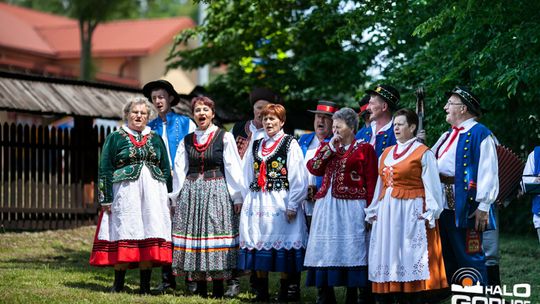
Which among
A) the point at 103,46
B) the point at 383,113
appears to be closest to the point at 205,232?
the point at 383,113

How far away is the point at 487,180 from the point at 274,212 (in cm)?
199

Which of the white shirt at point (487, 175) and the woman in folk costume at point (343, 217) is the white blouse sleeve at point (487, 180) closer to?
the white shirt at point (487, 175)

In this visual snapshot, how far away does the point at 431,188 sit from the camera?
7.06 m

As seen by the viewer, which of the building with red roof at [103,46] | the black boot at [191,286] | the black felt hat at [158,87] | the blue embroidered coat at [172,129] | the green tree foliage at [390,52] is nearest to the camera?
the black boot at [191,286]

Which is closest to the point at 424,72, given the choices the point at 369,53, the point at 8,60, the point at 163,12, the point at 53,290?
the point at 369,53

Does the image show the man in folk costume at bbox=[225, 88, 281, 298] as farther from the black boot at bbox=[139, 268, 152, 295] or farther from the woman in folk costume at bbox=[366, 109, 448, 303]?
the woman in folk costume at bbox=[366, 109, 448, 303]

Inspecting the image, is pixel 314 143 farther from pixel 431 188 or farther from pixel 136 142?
pixel 431 188

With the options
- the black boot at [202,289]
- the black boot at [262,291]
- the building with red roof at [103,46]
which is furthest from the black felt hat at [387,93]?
the building with red roof at [103,46]

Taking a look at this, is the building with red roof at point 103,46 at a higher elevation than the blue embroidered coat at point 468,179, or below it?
higher

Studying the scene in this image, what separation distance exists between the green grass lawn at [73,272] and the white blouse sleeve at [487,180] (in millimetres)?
1517

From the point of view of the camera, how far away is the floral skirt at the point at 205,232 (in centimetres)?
813

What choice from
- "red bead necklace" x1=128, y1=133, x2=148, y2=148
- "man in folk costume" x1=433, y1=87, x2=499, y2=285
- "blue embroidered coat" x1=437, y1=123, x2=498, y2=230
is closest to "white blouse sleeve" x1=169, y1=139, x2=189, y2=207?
"red bead necklace" x1=128, y1=133, x2=148, y2=148

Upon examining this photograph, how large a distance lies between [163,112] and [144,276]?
1.79 meters

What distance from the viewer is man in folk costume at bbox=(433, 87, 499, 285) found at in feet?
23.7
